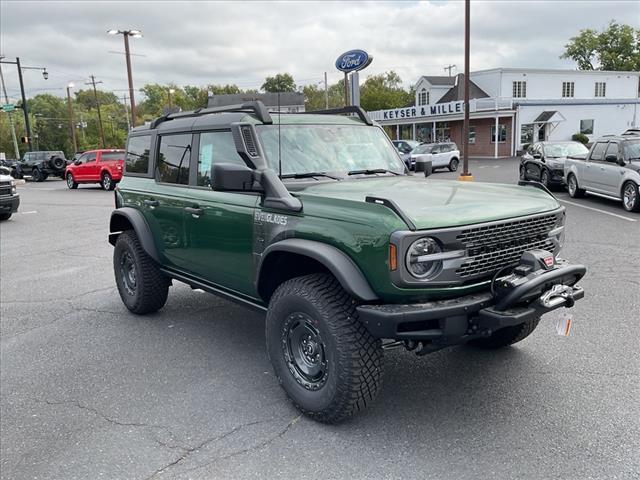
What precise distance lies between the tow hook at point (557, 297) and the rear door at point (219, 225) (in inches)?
77.0

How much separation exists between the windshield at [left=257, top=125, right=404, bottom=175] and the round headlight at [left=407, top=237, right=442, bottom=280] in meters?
1.44

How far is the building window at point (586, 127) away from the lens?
40719mm

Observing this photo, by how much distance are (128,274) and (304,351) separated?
3008 mm

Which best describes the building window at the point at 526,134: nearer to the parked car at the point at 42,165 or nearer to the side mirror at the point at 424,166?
the parked car at the point at 42,165

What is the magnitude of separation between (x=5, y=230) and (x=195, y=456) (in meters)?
11.6

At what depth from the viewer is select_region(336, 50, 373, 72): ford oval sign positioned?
890 centimetres

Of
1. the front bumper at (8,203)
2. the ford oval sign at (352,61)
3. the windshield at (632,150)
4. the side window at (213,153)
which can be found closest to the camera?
the side window at (213,153)

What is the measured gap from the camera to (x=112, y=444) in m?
3.36

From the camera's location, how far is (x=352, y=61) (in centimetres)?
959

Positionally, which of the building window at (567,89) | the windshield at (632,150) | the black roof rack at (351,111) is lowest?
the windshield at (632,150)

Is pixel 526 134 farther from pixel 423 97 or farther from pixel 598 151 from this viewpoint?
pixel 598 151

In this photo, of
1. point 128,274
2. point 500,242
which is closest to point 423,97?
point 128,274

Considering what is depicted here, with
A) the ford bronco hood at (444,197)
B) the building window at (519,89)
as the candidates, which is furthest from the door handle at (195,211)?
the building window at (519,89)

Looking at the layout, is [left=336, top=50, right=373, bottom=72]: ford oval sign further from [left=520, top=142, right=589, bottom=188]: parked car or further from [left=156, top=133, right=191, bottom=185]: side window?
[left=520, top=142, right=589, bottom=188]: parked car
